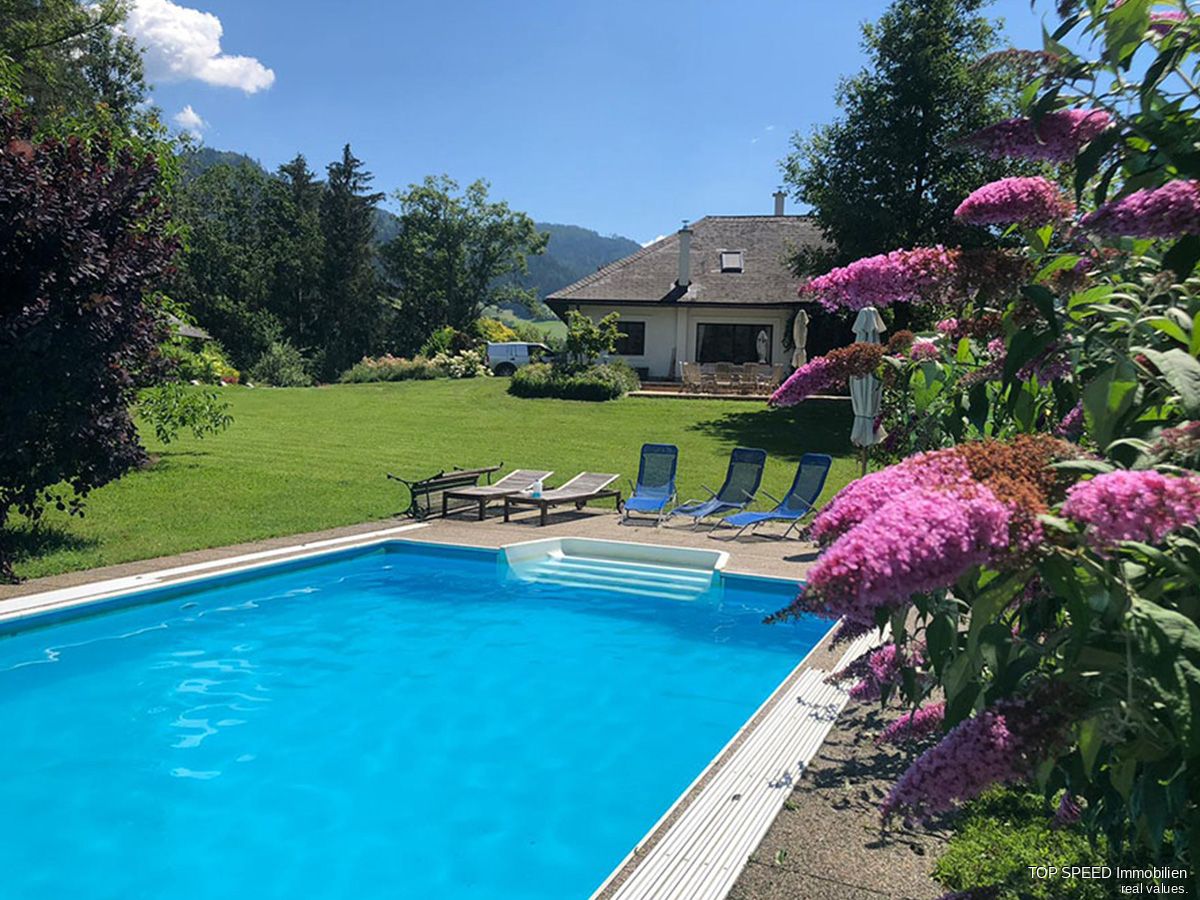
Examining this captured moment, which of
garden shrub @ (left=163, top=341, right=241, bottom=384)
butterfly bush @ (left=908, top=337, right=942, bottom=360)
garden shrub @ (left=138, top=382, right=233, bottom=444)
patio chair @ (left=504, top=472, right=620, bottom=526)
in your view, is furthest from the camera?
garden shrub @ (left=163, top=341, right=241, bottom=384)

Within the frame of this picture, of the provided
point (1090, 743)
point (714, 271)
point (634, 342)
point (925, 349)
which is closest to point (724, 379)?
point (634, 342)

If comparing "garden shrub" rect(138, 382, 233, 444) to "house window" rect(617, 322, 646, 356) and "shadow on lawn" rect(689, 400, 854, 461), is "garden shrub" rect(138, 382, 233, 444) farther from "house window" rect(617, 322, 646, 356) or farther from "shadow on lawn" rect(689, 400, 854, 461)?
"house window" rect(617, 322, 646, 356)

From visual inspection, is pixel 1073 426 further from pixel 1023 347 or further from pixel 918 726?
pixel 918 726

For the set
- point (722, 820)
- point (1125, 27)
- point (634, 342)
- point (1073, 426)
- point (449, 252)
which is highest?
point (449, 252)

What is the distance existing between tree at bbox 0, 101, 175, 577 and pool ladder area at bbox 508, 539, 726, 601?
208 inches

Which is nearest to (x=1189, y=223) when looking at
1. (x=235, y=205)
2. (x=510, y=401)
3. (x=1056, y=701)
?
(x=1056, y=701)

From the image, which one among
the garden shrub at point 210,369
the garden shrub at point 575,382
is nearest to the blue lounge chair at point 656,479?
the garden shrub at point 575,382

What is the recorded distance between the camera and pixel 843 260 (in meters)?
22.2

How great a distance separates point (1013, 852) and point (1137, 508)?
10.1 ft

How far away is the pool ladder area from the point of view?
Result: 1091cm

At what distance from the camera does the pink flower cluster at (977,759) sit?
1479 millimetres

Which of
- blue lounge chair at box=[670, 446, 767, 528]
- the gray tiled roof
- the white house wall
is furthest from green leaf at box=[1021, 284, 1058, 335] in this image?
the white house wall

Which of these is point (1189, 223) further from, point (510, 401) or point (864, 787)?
point (510, 401)

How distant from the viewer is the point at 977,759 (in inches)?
59.0
